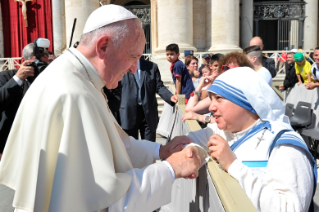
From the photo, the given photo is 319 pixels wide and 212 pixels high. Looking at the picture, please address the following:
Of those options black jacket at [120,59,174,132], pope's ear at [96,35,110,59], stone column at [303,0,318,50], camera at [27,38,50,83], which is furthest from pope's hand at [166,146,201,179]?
stone column at [303,0,318,50]

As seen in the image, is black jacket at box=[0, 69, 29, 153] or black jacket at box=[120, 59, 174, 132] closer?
black jacket at box=[0, 69, 29, 153]

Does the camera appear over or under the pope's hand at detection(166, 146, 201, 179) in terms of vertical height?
over

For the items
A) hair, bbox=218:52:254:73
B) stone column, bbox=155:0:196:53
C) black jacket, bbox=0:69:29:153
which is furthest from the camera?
stone column, bbox=155:0:196:53

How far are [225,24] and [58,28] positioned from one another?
7283 millimetres

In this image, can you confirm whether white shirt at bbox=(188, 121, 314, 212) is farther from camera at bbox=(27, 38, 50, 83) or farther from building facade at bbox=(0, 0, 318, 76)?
building facade at bbox=(0, 0, 318, 76)

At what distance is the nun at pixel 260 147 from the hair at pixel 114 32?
0.69 metres

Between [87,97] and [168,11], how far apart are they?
1054 centimetres

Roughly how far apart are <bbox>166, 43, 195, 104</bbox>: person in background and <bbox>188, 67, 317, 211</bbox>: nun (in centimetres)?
356

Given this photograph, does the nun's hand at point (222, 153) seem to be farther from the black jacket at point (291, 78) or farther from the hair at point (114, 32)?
the black jacket at point (291, 78)

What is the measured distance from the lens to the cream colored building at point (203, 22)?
37.2 ft

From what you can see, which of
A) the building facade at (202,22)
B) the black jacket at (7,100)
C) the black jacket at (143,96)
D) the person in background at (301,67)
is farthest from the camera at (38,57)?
A: the building facade at (202,22)

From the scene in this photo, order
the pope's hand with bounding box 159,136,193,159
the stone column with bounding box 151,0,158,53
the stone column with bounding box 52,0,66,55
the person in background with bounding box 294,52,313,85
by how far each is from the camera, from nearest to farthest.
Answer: the pope's hand with bounding box 159,136,193,159 < the person in background with bounding box 294,52,313,85 < the stone column with bounding box 52,0,66,55 < the stone column with bounding box 151,0,158,53

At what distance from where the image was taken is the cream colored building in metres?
11.3

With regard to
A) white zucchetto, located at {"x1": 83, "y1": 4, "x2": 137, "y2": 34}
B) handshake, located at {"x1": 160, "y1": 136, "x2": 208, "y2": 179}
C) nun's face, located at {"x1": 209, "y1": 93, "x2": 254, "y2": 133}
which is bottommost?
handshake, located at {"x1": 160, "y1": 136, "x2": 208, "y2": 179}
